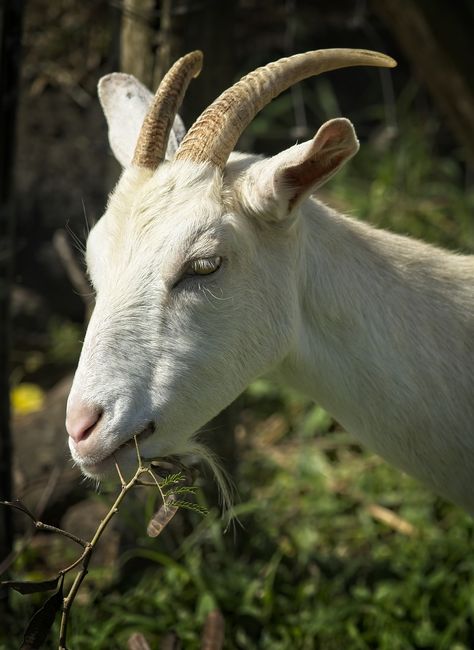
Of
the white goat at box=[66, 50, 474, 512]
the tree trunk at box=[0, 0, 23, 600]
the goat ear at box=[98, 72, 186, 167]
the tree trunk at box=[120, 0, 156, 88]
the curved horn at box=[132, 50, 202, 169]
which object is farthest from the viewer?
the tree trunk at box=[120, 0, 156, 88]

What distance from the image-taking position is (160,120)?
8.93ft

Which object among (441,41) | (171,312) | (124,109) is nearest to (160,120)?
(124,109)

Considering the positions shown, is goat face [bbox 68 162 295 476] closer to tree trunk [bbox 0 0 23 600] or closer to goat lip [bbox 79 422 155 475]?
goat lip [bbox 79 422 155 475]

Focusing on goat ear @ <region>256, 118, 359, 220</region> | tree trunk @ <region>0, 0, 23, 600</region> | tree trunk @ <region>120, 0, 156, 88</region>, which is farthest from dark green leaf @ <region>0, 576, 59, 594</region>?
tree trunk @ <region>120, 0, 156, 88</region>

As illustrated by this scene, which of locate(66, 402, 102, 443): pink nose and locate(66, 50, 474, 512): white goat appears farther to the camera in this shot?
locate(66, 50, 474, 512): white goat

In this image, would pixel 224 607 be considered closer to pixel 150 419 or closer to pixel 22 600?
pixel 22 600

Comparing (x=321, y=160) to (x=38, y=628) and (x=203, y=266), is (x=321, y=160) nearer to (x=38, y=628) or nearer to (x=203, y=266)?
(x=203, y=266)

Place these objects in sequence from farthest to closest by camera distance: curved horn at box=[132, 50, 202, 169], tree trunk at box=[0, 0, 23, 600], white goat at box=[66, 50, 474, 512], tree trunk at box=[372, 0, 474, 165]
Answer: tree trunk at box=[372, 0, 474, 165] < tree trunk at box=[0, 0, 23, 600] < curved horn at box=[132, 50, 202, 169] < white goat at box=[66, 50, 474, 512]

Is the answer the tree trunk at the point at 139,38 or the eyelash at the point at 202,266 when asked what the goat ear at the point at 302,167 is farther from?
the tree trunk at the point at 139,38

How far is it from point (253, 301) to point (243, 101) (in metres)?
0.61

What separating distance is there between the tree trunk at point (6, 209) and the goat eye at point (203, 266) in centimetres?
139

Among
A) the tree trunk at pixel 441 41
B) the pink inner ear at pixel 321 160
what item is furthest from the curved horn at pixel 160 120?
the tree trunk at pixel 441 41

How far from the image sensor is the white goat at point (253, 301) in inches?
98.5

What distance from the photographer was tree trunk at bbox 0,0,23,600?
11.4 feet
